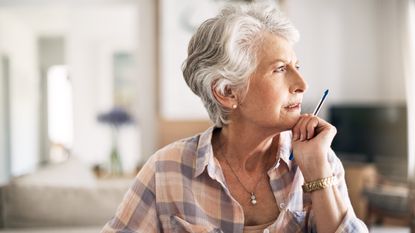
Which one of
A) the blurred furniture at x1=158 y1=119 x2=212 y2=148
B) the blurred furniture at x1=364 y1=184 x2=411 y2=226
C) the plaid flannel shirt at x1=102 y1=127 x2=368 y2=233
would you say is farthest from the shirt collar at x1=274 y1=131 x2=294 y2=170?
the blurred furniture at x1=158 y1=119 x2=212 y2=148

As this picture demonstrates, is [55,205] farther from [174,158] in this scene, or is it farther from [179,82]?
[179,82]

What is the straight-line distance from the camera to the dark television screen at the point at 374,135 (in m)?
4.20

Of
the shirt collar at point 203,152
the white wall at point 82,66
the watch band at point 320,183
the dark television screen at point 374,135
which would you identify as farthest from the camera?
the white wall at point 82,66

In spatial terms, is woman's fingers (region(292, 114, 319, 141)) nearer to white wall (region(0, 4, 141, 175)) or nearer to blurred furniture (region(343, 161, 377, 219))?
blurred furniture (region(343, 161, 377, 219))

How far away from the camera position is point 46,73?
293 inches

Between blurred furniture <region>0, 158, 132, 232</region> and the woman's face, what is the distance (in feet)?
2.91

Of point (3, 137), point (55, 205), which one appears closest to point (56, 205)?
point (55, 205)

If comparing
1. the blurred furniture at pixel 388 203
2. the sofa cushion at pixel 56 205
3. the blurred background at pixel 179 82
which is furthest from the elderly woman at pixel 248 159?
the blurred furniture at pixel 388 203

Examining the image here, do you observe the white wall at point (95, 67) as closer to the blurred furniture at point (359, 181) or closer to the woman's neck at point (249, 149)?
the blurred furniture at point (359, 181)

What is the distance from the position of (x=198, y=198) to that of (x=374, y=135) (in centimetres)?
362

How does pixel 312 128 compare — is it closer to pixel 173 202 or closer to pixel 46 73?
pixel 173 202

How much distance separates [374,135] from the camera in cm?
435

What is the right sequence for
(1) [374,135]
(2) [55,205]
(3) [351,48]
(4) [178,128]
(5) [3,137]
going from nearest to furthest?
1. (2) [55,205]
2. (4) [178,128]
3. (1) [374,135]
4. (3) [351,48]
5. (5) [3,137]

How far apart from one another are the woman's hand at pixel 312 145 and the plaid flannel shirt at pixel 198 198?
6cm
